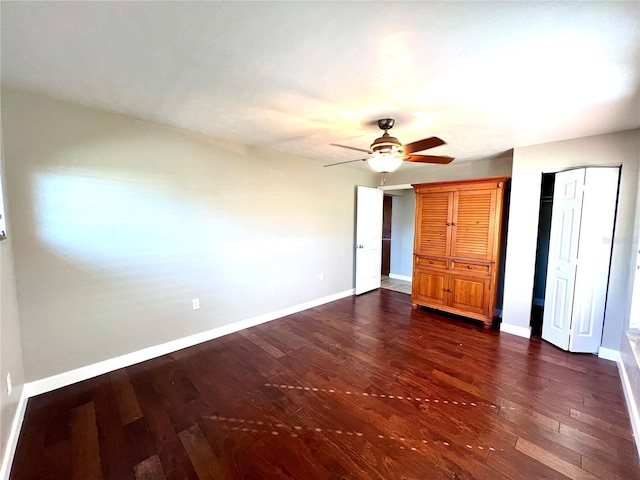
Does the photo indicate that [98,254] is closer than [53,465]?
No

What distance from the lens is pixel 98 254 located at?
232 centimetres

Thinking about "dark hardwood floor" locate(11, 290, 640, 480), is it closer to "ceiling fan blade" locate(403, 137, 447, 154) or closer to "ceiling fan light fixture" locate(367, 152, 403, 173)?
"ceiling fan light fixture" locate(367, 152, 403, 173)

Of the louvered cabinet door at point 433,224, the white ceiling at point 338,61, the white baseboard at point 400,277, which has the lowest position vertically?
the white baseboard at point 400,277

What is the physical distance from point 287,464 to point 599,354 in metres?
3.29

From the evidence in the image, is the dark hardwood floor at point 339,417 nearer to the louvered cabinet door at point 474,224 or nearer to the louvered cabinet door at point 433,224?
the louvered cabinet door at point 474,224

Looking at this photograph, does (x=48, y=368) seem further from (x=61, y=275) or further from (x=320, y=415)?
(x=320, y=415)

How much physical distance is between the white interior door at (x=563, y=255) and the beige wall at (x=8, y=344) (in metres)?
4.55

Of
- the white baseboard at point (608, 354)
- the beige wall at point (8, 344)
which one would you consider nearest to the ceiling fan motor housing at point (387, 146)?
the beige wall at point (8, 344)

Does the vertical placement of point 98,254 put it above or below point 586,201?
below

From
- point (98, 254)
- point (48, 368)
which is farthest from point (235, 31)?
point (48, 368)

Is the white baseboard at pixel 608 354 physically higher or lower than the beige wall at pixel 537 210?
lower

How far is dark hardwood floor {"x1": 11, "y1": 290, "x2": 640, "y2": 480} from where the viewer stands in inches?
60.2

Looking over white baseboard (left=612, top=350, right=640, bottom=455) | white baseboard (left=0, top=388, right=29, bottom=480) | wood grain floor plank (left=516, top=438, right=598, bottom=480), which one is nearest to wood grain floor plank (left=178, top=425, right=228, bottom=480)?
white baseboard (left=0, top=388, right=29, bottom=480)

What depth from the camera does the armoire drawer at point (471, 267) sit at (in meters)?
3.46
